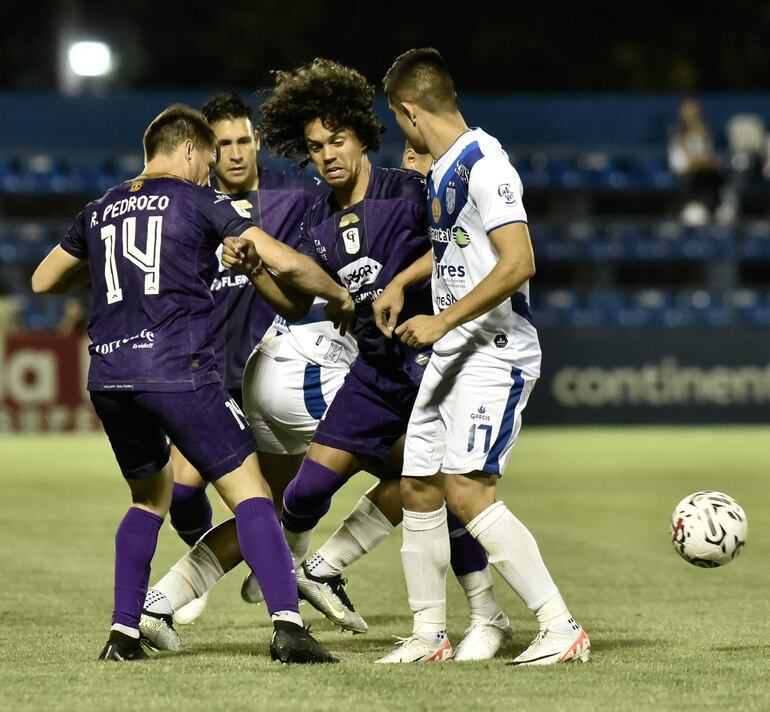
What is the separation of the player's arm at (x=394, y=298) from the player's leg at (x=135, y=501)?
0.91m

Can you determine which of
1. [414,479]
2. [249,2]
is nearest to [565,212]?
[249,2]

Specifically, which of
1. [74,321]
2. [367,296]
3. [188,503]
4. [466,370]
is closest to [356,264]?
[367,296]

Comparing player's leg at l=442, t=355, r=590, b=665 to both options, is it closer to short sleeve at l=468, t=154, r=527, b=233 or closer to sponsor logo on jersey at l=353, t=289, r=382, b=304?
short sleeve at l=468, t=154, r=527, b=233

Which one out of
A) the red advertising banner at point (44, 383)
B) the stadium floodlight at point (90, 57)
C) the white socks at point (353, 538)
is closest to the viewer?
the white socks at point (353, 538)

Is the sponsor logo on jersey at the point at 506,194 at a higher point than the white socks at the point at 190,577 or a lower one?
higher

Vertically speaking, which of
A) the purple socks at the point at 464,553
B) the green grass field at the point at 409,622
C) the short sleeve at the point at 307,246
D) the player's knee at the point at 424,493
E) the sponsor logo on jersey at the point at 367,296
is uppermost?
the short sleeve at the point at 307,246

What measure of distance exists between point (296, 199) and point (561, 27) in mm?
21210

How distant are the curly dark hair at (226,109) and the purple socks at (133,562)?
2.19m

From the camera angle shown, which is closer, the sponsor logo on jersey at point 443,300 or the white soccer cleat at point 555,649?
the white soccer cleat at point 555,649

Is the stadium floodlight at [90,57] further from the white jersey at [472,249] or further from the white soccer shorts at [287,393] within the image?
the white jersey at [472,249]

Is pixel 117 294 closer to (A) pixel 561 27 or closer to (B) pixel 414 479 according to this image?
(B) pixel 414 479

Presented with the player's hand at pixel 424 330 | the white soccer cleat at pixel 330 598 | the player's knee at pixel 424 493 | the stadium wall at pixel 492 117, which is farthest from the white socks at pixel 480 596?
the stadium wall at pixel 492 117

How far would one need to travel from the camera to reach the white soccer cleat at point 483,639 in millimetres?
5395

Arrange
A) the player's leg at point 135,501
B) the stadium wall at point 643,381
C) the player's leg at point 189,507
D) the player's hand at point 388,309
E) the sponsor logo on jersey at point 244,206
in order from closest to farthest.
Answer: the player's leg at point 135,501, the player's hand at point 388,309, the player's leg at point 189,507, the sponsor logo on jersey at point 244,206, the stadium wall at point 643,381
